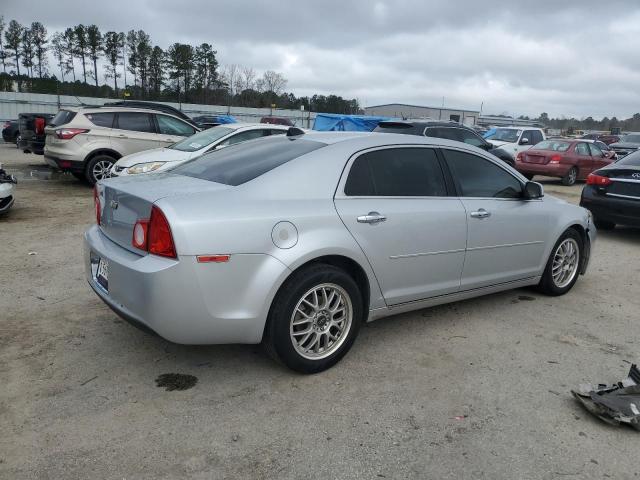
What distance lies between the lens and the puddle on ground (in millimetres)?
3375

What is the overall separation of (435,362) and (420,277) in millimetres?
635

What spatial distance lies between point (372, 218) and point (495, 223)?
139cm

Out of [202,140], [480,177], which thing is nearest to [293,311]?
[480,177]

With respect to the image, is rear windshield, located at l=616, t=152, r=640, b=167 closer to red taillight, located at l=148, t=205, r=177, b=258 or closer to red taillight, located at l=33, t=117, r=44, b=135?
red taillight, located at l=148, t=205, r=177, b=258

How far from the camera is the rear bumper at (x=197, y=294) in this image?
303 cm

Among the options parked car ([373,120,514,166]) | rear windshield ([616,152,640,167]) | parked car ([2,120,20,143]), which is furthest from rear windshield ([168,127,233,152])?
parked car ([2,120,20,143])

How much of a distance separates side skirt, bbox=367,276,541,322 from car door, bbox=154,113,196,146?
8669 millimetres

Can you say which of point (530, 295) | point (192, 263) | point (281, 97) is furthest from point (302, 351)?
point (281, 97)

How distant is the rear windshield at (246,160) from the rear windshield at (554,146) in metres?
14.0

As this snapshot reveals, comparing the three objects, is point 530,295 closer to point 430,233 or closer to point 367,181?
point 430,233

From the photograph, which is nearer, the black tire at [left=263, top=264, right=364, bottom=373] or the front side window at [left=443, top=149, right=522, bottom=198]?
the black tire at [left=263, top=264, right=364, bottom=373]

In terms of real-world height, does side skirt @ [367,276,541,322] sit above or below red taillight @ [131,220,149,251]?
below

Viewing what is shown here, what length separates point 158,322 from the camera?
309 cm

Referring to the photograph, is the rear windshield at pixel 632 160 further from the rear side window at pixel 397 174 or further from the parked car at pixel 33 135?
the parked car at pixel 33 135
